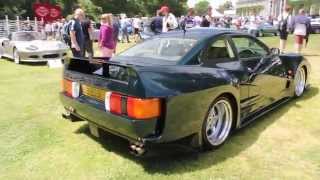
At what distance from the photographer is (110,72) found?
13.4ft

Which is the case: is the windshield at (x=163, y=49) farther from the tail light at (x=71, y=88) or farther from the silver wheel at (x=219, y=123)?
the tail light at (x=71, y=88)

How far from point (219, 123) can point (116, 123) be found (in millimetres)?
1372

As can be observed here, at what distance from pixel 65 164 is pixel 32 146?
28.6 inches

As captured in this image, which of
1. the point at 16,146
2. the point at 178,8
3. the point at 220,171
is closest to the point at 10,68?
the point at 16,146

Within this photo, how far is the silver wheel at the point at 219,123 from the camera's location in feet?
14.6

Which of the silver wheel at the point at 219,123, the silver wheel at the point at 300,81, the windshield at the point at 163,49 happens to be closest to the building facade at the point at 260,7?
the silver wheel at the point at 300,81

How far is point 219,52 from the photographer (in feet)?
15.6

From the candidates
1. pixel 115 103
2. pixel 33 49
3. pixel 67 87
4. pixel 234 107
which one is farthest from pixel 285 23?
pixel 115 103

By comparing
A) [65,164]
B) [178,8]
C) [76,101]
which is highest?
[178,8]

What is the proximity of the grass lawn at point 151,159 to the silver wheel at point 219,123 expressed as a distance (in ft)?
0.43

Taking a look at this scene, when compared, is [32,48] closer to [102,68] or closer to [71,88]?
[71,88]

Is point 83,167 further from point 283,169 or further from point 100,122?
point 283,169

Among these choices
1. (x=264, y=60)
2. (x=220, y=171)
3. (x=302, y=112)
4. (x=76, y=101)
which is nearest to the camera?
(x=220, y=171)

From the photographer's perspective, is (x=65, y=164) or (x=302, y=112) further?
(x=302, y=112)
